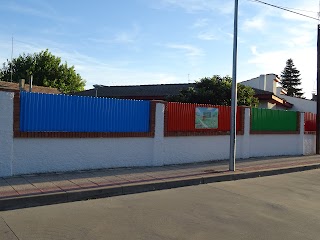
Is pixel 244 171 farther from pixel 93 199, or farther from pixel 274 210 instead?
pixel 93 199

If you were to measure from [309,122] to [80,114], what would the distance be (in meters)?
13.1

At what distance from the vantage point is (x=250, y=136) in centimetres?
1431

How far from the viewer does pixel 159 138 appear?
11.0 meters

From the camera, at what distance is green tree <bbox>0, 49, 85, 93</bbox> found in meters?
43.4

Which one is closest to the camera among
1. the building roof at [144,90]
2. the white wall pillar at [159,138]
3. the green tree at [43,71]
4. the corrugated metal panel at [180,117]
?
the white wall pillar at [159,138]

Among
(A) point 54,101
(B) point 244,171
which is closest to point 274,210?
(B) point 244,171

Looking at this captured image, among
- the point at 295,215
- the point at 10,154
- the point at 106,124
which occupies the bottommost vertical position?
the point at 295,215

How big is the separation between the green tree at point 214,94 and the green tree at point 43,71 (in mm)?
26858

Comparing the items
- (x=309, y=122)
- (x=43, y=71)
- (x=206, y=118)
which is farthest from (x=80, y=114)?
(x=43, y=71)

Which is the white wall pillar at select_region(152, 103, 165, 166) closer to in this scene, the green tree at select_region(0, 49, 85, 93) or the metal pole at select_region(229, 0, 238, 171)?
the metal pole at select_region(229, 0, 238, 171)

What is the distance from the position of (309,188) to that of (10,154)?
25.2ft

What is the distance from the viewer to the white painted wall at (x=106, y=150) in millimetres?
8164

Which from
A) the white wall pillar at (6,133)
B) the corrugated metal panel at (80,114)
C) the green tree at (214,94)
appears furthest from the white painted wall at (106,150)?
the green tree at (214,94)

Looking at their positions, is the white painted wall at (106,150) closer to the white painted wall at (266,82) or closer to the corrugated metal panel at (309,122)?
the corrugated metal panel at (309,122)
